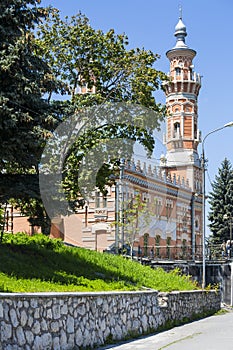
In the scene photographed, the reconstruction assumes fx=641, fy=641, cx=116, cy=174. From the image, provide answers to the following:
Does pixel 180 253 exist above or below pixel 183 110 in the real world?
below

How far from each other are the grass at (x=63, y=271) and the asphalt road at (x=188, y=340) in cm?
156

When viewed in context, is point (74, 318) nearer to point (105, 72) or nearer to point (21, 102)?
point (21, 102)

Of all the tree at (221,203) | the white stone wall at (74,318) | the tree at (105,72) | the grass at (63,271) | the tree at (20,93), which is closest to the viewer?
the white stone wall at (74,318)

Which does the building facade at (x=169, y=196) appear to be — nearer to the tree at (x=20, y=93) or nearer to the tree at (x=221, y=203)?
the tree at (x=221, y=203)

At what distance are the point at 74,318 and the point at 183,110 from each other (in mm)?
55855

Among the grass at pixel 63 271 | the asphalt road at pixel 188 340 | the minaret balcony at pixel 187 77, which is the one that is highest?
the minaret balcony at pixel 187 77

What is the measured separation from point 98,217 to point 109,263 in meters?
24.8

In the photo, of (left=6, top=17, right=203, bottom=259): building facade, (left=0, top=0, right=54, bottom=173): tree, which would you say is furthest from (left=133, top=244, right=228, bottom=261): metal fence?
(left=0, top=0, right=54, bottom=173): tree

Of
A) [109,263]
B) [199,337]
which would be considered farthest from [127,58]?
[199,337]

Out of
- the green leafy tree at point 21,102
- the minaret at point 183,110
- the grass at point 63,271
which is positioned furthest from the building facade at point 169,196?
the green leafy tree at point 21,102

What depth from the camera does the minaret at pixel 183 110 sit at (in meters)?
65.8

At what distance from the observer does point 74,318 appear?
11578 millimetres

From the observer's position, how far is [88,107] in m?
23.7

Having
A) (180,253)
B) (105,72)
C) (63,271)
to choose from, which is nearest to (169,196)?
(180,253)
